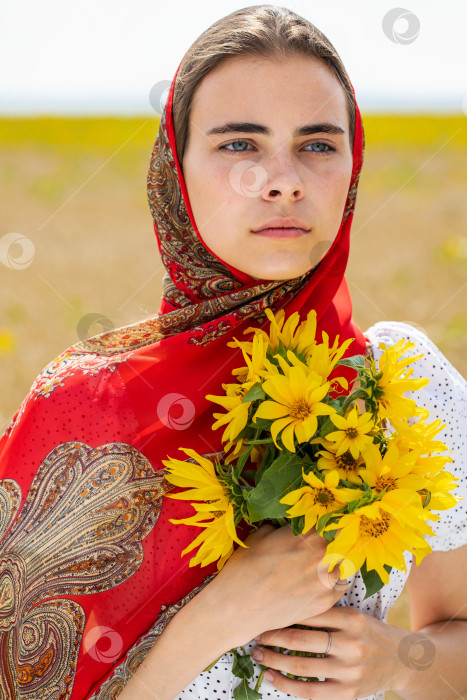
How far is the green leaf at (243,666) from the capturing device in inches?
59.4

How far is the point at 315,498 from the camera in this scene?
124 cm

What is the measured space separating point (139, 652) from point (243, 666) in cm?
22

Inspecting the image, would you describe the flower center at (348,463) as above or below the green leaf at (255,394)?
below

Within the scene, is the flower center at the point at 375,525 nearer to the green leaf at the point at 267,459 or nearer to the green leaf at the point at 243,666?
the green leaf at the point at 267,459

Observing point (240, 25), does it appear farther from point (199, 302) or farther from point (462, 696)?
point (462, 696)

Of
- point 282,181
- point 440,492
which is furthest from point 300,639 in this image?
point 282,181

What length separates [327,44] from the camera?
5.24ft

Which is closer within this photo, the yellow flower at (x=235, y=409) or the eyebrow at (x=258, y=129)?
the yellow flower at (x=235, y=409)

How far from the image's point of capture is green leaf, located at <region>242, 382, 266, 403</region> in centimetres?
126

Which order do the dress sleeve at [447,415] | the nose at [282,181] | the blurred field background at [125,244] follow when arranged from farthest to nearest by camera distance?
the blurred field background at [125,244], the dress sleeve at [447,415], the nose at [282,181]

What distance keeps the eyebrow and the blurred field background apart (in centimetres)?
65
